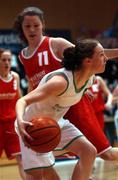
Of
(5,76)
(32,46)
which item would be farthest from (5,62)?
(32,46)

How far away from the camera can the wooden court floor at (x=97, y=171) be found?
5.66m

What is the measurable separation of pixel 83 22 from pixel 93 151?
8605 millimetres

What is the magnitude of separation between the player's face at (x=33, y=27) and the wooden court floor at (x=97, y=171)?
2085 millimetres

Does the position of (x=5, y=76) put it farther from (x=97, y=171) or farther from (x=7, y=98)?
(x=97, y=171)

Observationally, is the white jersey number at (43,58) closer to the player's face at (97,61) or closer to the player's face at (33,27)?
the player's face at (33,27)

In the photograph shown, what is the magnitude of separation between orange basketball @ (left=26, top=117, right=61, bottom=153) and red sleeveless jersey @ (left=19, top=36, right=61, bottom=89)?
853 millimetres

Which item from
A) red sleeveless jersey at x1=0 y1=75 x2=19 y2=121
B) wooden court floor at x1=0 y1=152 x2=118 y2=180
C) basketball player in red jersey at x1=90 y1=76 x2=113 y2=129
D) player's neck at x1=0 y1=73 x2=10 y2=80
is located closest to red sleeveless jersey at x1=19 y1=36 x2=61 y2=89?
red sleeveless jersey at x1=0 y1=75 x2=19 y2=121

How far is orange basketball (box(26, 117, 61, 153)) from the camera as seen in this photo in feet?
9.96

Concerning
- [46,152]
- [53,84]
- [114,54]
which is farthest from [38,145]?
[114,54]

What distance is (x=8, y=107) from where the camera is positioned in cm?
545

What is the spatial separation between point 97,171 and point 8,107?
1.56 meters

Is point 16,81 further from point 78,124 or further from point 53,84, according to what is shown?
point 53,84

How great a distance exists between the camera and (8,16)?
35.5 feet

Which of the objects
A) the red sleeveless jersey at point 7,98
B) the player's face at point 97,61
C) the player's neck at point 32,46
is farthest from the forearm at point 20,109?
the red sleeveless jersey at point 7,98
